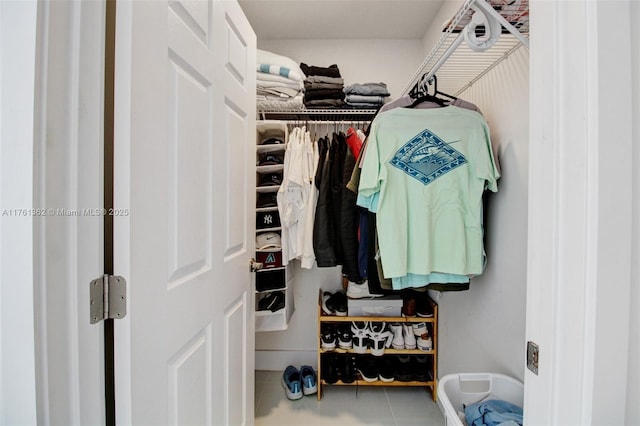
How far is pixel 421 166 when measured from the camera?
1145 mm

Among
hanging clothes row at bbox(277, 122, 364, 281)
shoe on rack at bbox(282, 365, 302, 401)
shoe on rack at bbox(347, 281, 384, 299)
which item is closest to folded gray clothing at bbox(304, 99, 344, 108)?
hanging clothes row at bbox(277, 122, 364, 281)

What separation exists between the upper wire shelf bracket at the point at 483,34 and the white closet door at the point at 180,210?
2.68 ft

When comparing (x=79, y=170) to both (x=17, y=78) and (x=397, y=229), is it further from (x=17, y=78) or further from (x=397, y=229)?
(x=397, y=229)

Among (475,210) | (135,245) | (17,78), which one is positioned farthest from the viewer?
(475,210)

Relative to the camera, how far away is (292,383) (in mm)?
1727

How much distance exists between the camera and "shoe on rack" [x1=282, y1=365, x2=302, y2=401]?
170cm

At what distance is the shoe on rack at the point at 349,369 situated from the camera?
1.71m

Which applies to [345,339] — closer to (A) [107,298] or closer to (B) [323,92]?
(A) [107,298]

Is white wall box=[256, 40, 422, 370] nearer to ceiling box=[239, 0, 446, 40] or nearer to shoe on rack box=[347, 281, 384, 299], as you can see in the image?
ceiling box=[239, 0, 446, 40]

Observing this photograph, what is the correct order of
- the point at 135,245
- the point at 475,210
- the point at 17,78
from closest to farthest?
the point at 17,78
the point at 135,245
the point at 475,210

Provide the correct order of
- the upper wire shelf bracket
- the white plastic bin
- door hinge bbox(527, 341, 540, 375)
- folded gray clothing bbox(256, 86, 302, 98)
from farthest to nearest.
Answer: folded gray clothing bbox(256, 86, 302, 98) → the white plastic bin → the upper wire shelf bracket → door hinge bbox(527, 341, 540, 375)

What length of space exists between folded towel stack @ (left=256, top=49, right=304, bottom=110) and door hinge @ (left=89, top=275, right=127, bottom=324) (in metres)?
1.45

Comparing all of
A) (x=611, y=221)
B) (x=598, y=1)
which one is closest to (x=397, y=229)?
(x=611, y=221)

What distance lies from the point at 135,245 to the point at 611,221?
0.86 m
